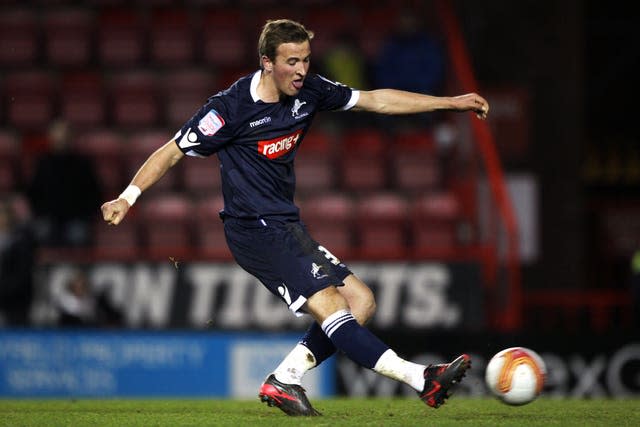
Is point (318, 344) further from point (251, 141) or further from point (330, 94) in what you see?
point (330, 94)

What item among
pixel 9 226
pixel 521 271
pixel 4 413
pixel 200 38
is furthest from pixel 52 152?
pixel 521 271

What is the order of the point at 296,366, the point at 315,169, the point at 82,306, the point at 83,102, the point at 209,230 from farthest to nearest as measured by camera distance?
the point at 83,102, the point at 315,169, the point at 209,230, the point at 82,306, the point at 296,366

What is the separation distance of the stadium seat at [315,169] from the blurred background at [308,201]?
0.9 inches

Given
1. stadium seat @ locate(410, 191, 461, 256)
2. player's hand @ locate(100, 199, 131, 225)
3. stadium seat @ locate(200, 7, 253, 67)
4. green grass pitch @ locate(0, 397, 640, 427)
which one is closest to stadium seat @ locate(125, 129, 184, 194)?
stadium seat @ locate(200, 7, 253, 67)

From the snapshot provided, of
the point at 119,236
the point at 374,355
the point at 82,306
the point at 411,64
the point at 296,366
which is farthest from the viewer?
the point at 411,64

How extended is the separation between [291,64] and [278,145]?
1.43 feet

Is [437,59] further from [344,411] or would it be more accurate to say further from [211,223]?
[344,411]

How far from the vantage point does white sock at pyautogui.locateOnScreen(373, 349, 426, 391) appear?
598 centimetres

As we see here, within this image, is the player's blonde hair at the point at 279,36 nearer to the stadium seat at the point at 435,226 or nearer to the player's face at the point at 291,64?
the player's face at the point at 291,64

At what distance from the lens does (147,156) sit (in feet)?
43.0

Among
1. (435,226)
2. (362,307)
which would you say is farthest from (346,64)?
(362,307)

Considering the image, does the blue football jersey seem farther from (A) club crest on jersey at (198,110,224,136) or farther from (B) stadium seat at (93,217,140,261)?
(B) stadium seat at (93,217,140,261)

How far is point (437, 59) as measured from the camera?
12875 millimetres

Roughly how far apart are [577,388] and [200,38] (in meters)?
6.14
